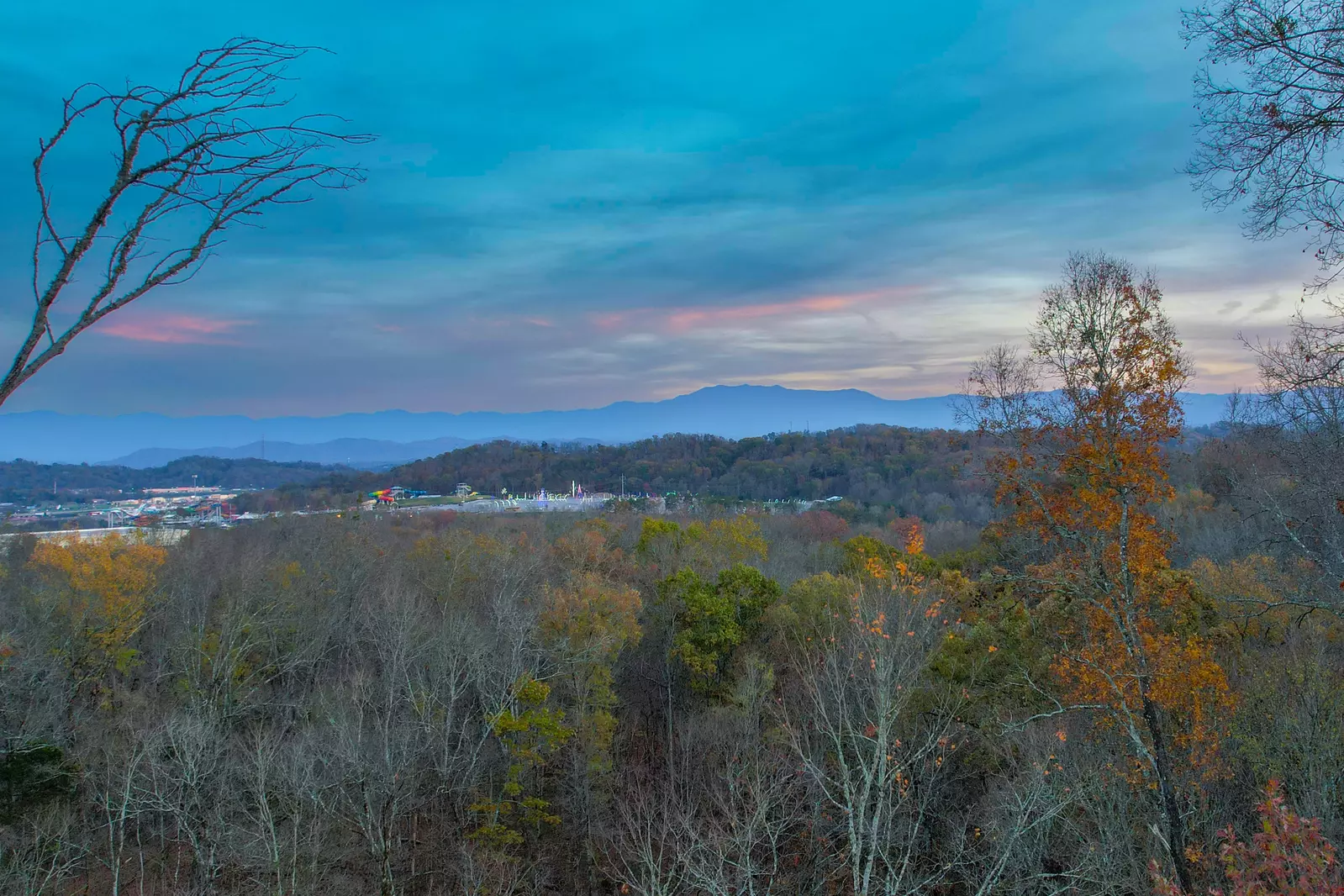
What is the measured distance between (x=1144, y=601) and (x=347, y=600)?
3089 centimetres

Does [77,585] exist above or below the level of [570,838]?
above

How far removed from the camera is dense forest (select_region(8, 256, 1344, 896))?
1232 centimetres

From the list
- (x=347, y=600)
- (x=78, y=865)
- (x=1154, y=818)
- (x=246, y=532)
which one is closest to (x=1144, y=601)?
(x=1154, y=818)

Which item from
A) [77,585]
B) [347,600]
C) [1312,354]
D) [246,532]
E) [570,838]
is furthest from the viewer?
[246,532]

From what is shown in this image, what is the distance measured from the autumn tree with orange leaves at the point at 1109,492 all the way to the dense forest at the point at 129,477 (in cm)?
8361

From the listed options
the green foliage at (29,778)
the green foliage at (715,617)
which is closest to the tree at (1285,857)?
the green foliage at (715,617)

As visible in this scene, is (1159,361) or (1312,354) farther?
(1159,361)

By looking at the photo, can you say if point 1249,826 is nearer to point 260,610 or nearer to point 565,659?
point 565,659

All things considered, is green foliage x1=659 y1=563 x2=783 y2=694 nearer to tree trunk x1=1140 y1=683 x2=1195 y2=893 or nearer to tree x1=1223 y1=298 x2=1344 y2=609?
tree trunk x1=1140 y1=683 x2=1195 y2=893

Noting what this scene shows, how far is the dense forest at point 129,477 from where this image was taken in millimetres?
71250

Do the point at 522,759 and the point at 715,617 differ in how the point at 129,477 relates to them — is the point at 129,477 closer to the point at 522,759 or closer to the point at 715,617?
the point at 715,617

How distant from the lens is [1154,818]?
14.6m

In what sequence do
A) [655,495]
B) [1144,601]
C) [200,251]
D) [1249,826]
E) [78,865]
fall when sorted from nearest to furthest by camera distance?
[200,251] < [1144,601] < [1249,826] < [78,865] < [655,495]

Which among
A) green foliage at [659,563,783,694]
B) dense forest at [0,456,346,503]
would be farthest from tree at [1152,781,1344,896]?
dense forest at [0,456,346,503]
